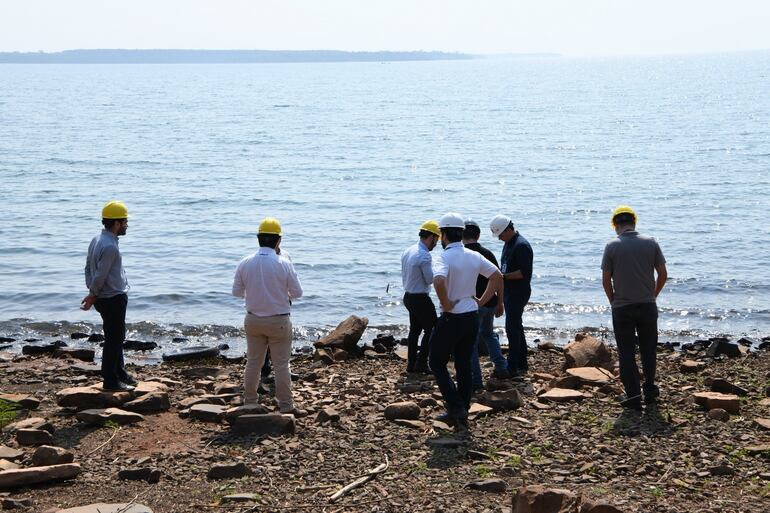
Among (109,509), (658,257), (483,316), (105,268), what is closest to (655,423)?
(658,257)

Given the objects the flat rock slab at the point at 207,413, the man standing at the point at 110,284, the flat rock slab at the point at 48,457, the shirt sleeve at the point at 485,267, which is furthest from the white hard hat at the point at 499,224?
the flat rock slab at the point at 48,457

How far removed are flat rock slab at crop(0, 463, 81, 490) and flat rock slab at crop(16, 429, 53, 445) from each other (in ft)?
3.92

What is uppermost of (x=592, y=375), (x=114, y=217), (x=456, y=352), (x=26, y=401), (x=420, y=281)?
(x=114, y=217)

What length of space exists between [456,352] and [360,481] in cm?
221

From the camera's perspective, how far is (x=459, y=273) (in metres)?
10.7

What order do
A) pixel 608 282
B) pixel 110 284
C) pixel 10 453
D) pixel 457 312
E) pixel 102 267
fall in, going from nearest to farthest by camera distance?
pixel 10 453 → pixel 457 312 → pixel 608 282 → pixel 102 267 → pixel 110 284

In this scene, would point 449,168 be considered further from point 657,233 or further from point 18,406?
point 18,406

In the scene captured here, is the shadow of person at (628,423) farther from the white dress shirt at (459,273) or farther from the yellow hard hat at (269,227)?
the yellow hard hat at (269,227)

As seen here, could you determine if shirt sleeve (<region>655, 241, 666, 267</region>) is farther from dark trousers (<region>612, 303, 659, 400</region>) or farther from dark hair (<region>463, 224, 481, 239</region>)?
dark hair (<region>463, 224, 481, 239</region>)

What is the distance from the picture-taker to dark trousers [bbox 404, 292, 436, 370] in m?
13.7

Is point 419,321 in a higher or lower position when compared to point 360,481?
higher

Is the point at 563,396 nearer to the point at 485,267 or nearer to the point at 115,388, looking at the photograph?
the point at 485,267

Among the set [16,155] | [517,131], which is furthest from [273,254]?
[517,131]

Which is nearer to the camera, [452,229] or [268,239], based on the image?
[452,229]
